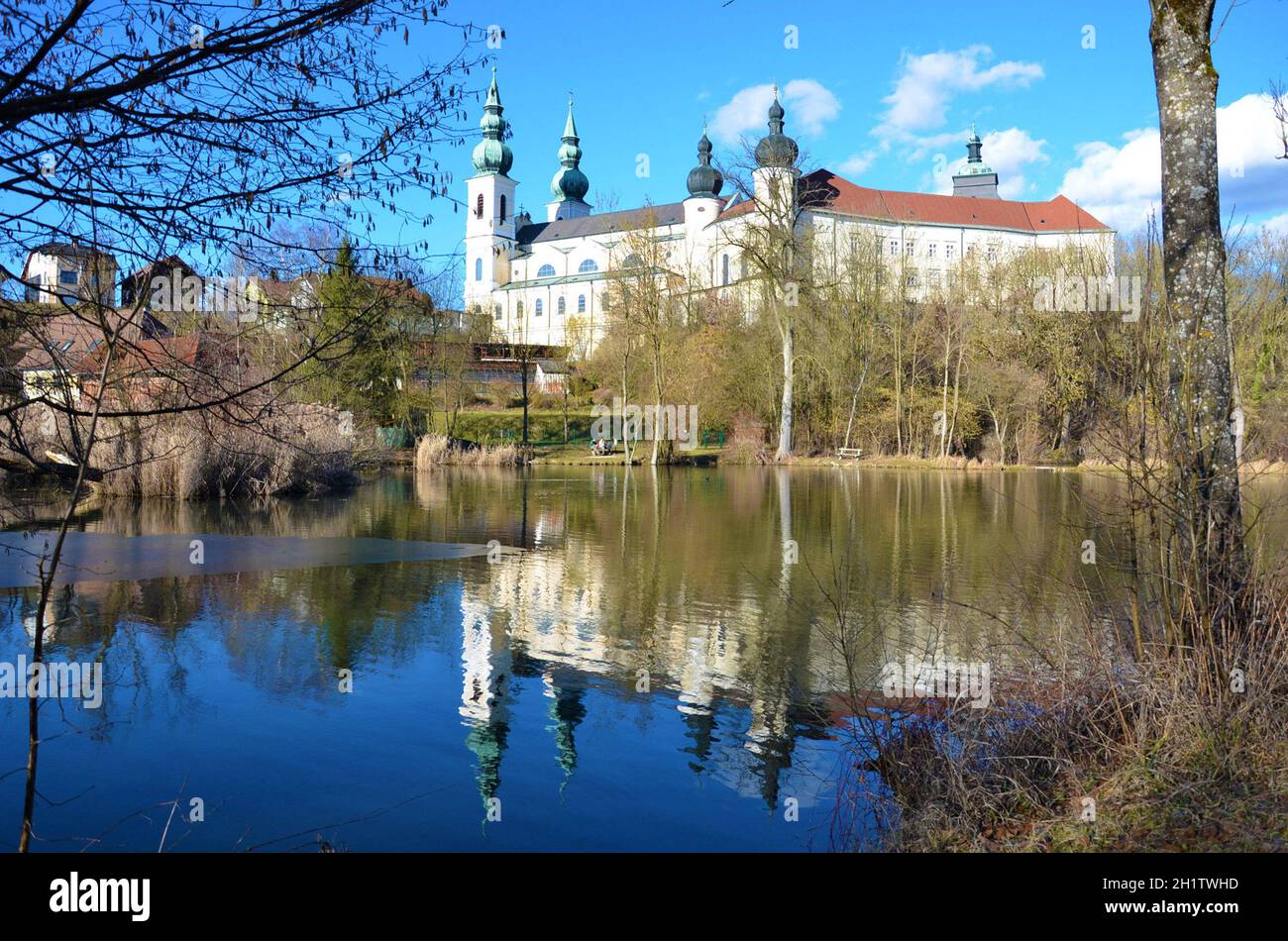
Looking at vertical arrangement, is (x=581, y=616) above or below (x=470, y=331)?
below

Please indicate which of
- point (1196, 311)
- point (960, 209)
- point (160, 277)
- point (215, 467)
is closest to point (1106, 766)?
point (1196, 311)

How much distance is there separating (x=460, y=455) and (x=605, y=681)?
3484 centimetres

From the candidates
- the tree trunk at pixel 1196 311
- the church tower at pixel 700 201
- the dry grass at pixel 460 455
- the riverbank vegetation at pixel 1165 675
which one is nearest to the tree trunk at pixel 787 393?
the dry grass at pixel 460 455

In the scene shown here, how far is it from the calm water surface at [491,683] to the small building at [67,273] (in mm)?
2668

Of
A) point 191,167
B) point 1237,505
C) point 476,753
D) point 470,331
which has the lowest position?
point 476,753

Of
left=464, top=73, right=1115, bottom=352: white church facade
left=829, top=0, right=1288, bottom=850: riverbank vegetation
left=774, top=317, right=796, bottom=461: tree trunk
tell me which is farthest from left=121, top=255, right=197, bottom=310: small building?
left=464, top=73, right=1115, bottom=352: white church facade

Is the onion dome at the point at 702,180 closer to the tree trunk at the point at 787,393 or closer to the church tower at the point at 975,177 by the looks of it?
the church tower at the point at 975,177

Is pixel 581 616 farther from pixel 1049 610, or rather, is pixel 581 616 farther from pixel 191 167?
pixel 191 167

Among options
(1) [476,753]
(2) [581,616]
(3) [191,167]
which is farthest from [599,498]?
(3) [191,167]

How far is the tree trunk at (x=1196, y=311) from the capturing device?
561 cm

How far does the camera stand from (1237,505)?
5.70m

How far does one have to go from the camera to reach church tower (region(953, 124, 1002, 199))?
361ft

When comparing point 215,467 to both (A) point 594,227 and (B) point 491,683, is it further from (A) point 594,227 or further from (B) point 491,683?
(A) point 594,227

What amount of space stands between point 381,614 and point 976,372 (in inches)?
1480
